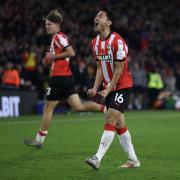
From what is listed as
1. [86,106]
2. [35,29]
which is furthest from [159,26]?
[86,106]

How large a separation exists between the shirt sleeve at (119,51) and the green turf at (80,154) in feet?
5.14

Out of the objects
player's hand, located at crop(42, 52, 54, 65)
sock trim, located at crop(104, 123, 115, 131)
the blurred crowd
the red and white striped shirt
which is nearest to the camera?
sock trim, located at crop(104, 123, 115, 131)

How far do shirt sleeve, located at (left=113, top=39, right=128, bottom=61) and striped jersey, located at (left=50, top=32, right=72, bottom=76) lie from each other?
2979 millimetres

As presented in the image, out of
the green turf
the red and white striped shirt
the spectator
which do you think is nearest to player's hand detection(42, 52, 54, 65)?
the green turf

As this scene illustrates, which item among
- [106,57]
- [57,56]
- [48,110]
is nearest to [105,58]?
[106,57]

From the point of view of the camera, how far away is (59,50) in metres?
12.0

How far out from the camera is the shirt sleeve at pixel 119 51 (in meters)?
9.00

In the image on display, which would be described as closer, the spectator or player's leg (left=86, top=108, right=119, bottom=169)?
player's leg (left=86, top=108, right=119, bottom=169)

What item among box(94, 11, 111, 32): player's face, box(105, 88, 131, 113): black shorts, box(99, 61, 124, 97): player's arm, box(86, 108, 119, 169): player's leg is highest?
box(94, 11, 111, 32): player's face

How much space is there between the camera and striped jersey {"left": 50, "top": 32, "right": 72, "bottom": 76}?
39.1 ft

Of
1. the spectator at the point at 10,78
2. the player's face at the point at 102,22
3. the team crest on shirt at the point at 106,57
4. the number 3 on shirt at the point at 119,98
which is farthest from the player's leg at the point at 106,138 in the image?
the spectator at the point at 10,78

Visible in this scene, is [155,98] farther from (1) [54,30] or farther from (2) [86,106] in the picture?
(1) [54,30]

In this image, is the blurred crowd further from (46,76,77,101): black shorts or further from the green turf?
(46,76,77,101): black shorts

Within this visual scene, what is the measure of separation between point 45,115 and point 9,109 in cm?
997
